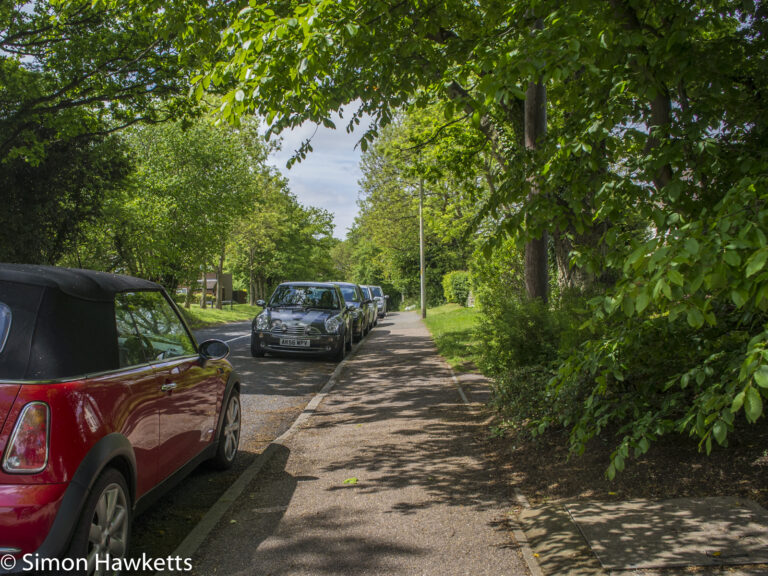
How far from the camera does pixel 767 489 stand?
13.6 feet

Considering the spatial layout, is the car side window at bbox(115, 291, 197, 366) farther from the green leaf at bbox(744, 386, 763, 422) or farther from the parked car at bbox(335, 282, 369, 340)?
the parked car at bbox(335, 282, 369, 340)

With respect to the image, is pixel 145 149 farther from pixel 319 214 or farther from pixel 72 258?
pixel 319 214

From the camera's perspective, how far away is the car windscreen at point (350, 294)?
22703mm

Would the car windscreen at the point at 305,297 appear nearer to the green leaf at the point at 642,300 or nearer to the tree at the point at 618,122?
the tree at the point at 618,122

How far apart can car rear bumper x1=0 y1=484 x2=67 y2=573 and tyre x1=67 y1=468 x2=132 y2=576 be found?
0.56 ft

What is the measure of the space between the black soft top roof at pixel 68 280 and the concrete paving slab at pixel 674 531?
10.4 ft

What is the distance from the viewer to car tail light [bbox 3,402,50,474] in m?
2.66

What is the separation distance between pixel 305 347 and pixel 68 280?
10.7 m

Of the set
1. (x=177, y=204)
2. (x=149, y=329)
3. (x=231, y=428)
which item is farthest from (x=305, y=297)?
(x=177, y=204)

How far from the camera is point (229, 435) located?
5586 millimetres

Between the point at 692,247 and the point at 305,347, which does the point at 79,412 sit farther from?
the point at 305,347

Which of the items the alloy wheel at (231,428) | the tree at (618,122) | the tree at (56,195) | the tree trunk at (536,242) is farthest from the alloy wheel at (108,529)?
the tree at (56,195)

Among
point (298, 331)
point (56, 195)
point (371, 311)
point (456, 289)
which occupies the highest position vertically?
point (56, 195)

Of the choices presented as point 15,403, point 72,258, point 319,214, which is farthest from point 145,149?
point 319,214
